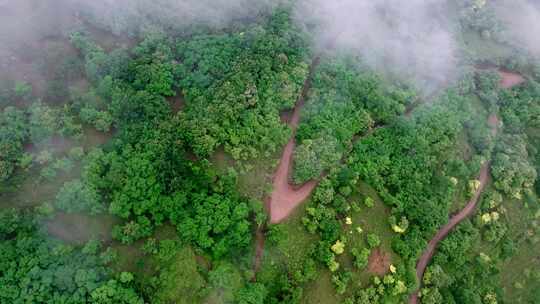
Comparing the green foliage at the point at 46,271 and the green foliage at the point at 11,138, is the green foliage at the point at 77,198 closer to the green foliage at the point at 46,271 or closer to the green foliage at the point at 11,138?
the green foliage at the point at 46,271

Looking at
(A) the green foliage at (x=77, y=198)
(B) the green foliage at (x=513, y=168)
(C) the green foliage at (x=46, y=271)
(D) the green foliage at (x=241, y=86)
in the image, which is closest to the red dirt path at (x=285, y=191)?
(D) the green foliage at (x=241, y=86)

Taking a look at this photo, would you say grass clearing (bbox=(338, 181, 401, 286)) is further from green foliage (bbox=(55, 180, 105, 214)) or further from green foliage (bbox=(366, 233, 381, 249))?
green foliage (bbox=(55, 180, 105, 214))

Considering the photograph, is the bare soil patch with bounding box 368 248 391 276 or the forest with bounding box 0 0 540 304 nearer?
the forest with bounding box 0 0 540 304

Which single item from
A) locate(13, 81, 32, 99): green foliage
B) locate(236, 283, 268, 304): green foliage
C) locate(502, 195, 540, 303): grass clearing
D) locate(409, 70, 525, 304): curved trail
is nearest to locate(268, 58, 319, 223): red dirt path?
locate(236, 283, 268, 304): green foliage

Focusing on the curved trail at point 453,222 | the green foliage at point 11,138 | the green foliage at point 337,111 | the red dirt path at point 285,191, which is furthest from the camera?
the curved trail at point 453,222

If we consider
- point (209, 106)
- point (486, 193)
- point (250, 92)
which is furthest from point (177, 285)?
point (486, 193)

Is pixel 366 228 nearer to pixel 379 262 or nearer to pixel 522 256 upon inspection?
pixel 379 262

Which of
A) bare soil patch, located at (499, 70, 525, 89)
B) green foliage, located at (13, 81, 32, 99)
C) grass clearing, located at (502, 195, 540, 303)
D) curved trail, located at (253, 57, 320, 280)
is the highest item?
bare soil patch, located at (499, 70, 525, 89)

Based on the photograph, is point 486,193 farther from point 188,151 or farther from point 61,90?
point 61,90
